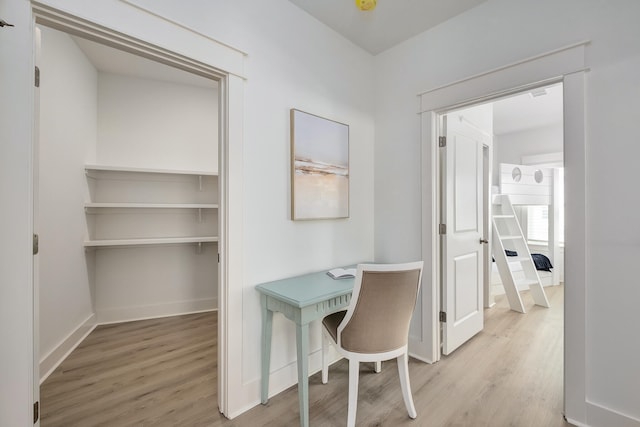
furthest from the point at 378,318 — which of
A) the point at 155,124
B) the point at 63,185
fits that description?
the point at 155,124

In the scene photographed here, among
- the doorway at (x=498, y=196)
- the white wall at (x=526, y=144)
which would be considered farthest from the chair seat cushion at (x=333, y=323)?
the white wall at (x=526, y=144)

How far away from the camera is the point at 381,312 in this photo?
1.54 m

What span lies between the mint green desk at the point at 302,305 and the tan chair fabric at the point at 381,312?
0.21 meters

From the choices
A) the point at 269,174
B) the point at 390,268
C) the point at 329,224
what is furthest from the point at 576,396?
the point at 269,174

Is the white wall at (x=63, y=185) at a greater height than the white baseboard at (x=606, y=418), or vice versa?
the white wall at (x=63, y=185)

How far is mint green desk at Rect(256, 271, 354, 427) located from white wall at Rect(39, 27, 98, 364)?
171cm

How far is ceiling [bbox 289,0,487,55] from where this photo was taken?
2074 mm

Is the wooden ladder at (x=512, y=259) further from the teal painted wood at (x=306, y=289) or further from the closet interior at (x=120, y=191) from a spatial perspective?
the closet interior at (x=120, y=191)

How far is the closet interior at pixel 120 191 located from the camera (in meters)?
2.31

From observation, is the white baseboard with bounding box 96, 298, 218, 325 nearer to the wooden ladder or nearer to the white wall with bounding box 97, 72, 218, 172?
the white wall with bounding box 97, 72, 218, 172

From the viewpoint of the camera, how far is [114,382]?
81.2 inches

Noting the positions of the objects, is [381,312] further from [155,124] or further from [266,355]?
[155,124]

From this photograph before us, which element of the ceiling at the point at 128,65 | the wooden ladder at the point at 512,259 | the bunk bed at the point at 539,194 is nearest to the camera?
the ceiling at the point at 128,65

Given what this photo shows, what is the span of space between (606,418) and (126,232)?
411 cm
